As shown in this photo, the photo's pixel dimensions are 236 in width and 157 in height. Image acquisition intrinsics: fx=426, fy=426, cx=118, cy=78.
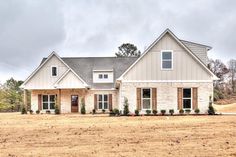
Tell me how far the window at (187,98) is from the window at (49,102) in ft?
50.3

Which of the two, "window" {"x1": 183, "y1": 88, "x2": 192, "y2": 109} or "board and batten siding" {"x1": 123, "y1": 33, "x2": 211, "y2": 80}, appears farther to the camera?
"window" {"x1": 183, "y1": 88, "x2": 192, "y2": 109}

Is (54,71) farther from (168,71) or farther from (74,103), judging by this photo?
(168,71)

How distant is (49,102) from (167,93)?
14887 mm

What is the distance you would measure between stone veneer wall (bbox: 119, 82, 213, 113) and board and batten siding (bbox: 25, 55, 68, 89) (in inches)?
454

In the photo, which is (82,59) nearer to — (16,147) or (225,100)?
(225,100)

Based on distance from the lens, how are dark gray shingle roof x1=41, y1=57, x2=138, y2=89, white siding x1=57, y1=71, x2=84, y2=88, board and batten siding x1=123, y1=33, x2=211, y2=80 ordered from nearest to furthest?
board and batten siding x1=123, y1=33, x2=211, y2=80 → white siding x1=57, y1=71, x2=84, y2=88 → dark gray shingle roof x1=41, y1=57, x2=138, y2=89

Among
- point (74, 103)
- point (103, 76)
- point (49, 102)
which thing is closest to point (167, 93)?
point (103, 76)

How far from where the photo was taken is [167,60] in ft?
110

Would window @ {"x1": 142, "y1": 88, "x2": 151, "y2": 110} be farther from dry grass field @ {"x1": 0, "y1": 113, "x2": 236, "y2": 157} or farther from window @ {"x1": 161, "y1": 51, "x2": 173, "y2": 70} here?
dry grass field @ {"x1": 0, "y1": 113, "x2": 236, "y2": 157}

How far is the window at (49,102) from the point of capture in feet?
143

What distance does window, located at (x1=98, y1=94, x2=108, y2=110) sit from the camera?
42.8 metres

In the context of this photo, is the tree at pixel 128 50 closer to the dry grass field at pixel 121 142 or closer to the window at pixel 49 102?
the window at pixel 49 102

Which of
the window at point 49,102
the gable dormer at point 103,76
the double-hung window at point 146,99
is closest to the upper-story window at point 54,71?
the window at point 49,102

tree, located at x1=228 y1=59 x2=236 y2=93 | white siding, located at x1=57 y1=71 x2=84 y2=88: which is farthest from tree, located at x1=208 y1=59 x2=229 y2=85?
white siding, located at x1=57 y1=71 x2=84 y2=88
